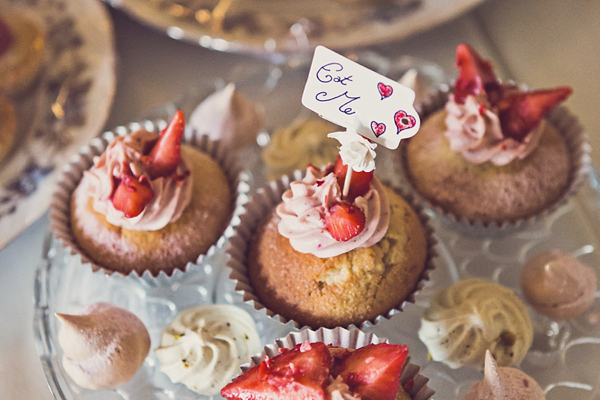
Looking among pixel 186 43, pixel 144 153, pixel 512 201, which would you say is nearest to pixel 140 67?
pixel 186 43

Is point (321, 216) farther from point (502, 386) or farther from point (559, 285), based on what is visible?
point (559, 285)

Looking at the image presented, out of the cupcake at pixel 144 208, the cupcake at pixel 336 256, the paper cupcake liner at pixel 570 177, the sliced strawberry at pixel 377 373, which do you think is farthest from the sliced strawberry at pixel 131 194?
the paper cupcake liner at pixel 570 177

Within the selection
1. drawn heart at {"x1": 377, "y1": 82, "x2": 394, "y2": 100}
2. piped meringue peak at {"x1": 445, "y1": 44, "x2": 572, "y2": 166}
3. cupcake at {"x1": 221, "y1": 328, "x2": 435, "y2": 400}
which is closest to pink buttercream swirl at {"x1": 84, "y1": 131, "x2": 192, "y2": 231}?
cupcake at {"x1": 221, "y1": 328, "x2": 435, "y2": 400}

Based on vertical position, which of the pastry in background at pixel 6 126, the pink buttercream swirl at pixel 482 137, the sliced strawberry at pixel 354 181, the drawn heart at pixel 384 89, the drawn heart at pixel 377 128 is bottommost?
the pastry in background at pixel 6 126

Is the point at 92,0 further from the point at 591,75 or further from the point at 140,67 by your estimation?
the point at 591,75

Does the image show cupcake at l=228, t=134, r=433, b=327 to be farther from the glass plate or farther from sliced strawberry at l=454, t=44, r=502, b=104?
sliced strawberry at l=454, t=44, r=502, b=104

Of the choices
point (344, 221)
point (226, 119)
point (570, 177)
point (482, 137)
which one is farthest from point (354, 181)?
point (570, 177)

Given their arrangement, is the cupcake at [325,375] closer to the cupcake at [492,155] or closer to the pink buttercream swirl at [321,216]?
the pink buttercream swirl at [321,216]
